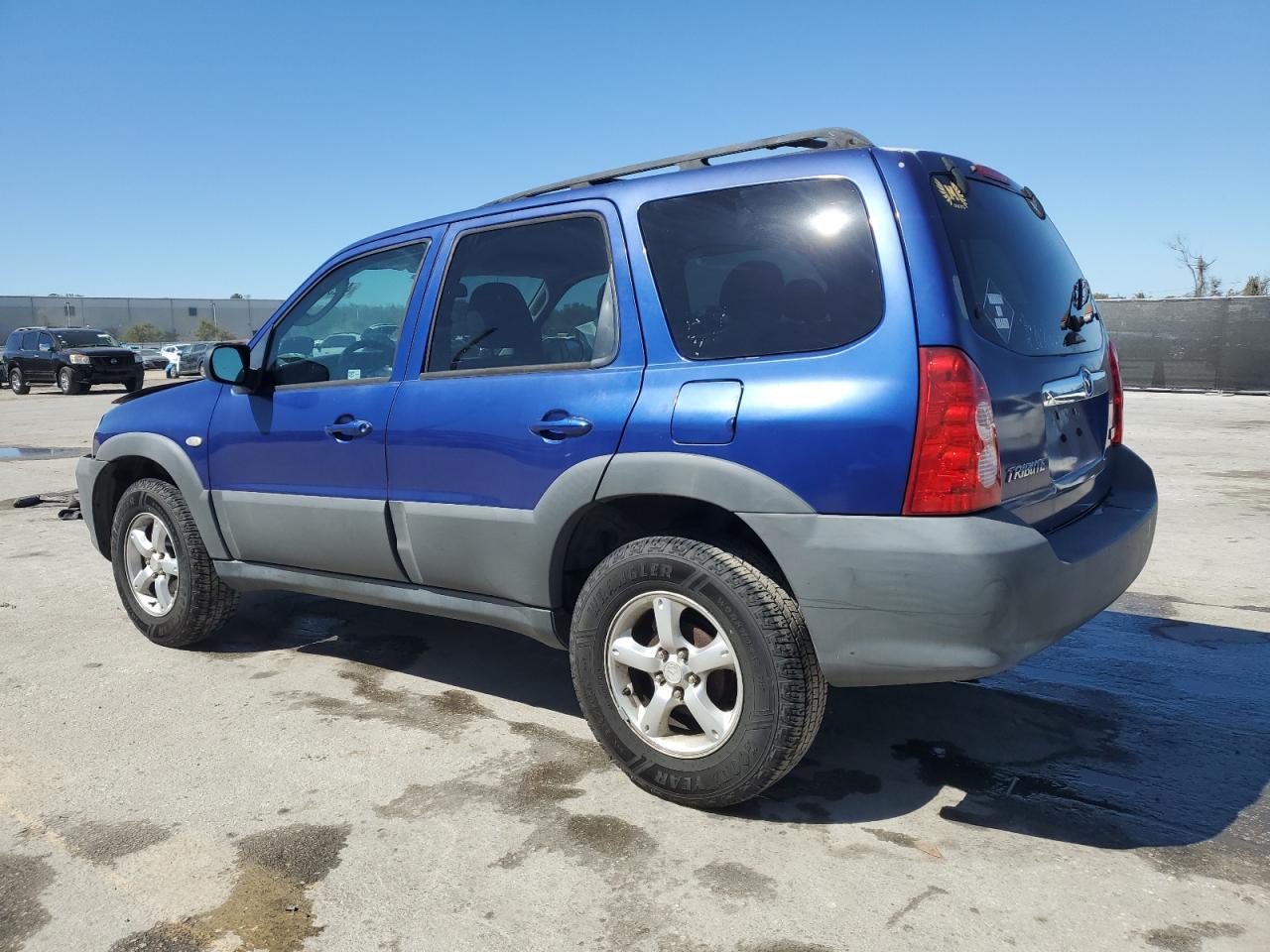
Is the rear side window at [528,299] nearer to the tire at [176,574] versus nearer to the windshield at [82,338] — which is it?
the tire at [176,574]

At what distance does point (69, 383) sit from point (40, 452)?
15.9m

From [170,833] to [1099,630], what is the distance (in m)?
4.05

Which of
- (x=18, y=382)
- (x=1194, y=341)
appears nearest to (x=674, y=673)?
(x=1194, y=341)

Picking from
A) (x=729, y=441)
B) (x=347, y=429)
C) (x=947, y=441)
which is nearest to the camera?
(x=947, y=441)

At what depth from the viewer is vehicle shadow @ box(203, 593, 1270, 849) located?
298 centimetres

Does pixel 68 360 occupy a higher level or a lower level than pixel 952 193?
lower

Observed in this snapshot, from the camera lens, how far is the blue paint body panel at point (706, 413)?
9.32ft

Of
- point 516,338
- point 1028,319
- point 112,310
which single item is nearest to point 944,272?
point 1028,319

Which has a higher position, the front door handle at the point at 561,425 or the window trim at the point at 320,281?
the window trim at the point at 320,281

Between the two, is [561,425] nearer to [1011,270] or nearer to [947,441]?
[947,441]

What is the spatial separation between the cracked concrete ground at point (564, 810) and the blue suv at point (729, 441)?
1.28 feet

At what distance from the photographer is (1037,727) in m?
3.61

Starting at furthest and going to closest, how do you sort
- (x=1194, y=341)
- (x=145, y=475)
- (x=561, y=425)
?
(x=1194, y=341) → (x=145, y=475) → (x=561, y=425)

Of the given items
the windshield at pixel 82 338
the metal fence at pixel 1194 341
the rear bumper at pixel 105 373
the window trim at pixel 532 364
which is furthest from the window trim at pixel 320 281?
the windshield at pixel 82 338
